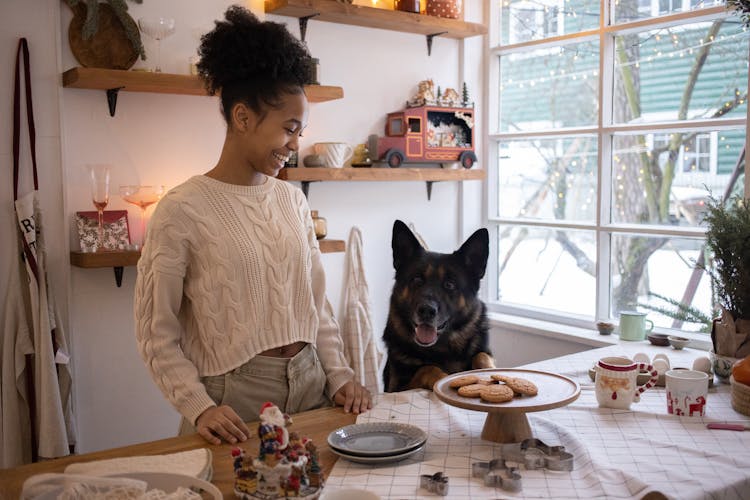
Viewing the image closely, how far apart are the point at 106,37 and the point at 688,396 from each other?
2309mm

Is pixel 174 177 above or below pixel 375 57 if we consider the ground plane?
below

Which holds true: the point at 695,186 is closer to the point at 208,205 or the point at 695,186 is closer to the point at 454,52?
the point at 454,52

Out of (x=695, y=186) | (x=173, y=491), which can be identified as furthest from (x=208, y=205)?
(x=695, y=186)

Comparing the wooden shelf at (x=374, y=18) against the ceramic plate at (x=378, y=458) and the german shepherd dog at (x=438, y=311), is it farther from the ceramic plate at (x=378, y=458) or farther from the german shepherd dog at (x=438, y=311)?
the ceramic plate at (x=378, y=458)

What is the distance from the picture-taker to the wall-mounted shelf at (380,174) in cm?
317

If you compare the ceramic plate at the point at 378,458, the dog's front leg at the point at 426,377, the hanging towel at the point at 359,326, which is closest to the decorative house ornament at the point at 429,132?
the hanging towel at the point at 359,326

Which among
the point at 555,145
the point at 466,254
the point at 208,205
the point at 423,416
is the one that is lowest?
the point at 423,416

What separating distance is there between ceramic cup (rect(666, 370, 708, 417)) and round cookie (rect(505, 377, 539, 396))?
0.44 meters

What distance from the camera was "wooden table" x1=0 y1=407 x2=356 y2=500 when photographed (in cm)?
137

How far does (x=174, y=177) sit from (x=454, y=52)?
5.62ft

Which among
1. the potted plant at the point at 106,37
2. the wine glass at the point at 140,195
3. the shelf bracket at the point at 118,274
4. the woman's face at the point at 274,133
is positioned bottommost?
the shelf bracket at the point at 118,274

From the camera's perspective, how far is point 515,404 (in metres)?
1.50

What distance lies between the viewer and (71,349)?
9.21ft

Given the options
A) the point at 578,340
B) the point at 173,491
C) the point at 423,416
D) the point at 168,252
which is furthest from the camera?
the point at 578,340
